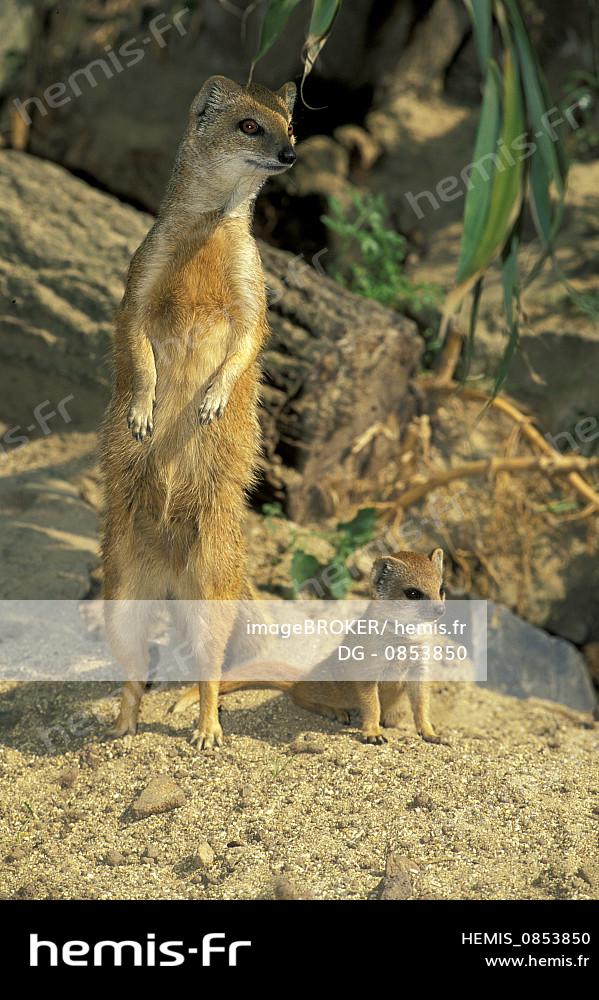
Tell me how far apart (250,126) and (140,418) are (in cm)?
102

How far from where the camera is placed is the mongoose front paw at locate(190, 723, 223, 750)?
12.1ft

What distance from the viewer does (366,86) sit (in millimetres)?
8719

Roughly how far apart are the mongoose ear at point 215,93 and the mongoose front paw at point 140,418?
0.99m

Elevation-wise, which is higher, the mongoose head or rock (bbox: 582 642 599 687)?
the mongoose head

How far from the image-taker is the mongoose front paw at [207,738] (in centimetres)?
368

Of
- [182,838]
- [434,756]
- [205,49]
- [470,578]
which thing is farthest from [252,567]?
[205,49]

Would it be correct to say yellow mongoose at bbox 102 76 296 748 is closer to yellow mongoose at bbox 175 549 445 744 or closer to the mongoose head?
the mongoose head

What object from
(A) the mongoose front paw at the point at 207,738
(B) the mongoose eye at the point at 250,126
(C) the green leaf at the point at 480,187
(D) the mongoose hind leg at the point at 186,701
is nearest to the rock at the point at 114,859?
(A) the mongoose front paw at the point at 207,738

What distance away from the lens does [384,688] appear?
3980 mm

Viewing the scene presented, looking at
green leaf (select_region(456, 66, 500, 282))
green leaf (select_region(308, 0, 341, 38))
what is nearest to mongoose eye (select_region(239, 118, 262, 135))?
green leaf (select_region(308, 0, 341, 38))

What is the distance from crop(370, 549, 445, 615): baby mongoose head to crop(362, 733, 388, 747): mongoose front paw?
0.51 m

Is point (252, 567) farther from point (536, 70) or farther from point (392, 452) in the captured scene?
point (536, 70)

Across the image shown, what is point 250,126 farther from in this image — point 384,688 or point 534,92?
point 384,688

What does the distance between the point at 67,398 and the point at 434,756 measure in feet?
10.4
